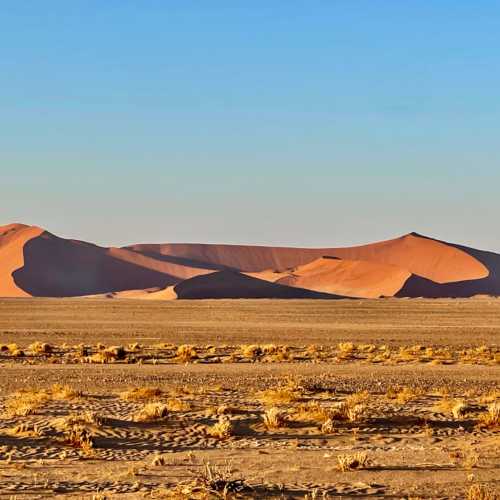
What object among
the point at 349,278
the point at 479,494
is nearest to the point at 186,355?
the point at 479,494

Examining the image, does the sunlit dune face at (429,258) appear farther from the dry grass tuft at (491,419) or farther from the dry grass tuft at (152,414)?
the dry grass tuft at (152,414)

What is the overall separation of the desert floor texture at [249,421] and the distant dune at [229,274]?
261 feet

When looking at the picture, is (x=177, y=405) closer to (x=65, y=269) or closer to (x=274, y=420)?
(x=274, y=420)

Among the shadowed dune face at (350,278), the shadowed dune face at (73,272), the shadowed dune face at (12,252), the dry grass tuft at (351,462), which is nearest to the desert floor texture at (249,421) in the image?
the dry grass tuft at (351,462)

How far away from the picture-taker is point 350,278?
137 metres

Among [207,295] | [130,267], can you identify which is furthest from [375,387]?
[130,267]

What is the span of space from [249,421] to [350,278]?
123 metres

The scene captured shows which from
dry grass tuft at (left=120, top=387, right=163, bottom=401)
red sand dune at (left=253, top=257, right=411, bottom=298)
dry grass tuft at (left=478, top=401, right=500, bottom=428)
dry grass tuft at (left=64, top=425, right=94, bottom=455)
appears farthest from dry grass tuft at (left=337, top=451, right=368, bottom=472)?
red sand dune at (left=253, top=257, right=411, bottom=298)

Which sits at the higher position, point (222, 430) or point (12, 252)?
point (12, 252)

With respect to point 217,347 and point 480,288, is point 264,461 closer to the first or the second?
point 217,347

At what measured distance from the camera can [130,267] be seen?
162 m

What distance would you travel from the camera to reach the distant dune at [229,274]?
115 m

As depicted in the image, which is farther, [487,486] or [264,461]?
[264,461]

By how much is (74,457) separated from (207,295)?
95357mm
